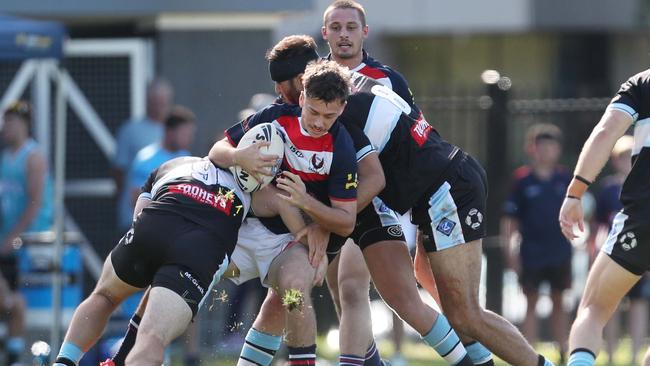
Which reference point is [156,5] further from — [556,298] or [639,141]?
[639,141]

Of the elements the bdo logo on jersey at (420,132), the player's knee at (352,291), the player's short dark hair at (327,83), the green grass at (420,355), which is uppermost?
the player's short dark hair at (327,83)

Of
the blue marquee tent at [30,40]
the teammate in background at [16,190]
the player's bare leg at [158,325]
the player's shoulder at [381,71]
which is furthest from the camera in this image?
the teammate in background at [16,190]

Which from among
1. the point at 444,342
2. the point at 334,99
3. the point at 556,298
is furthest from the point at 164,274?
the point at 556,298

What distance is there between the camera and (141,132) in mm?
12805

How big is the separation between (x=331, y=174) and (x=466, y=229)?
1001 millimetres

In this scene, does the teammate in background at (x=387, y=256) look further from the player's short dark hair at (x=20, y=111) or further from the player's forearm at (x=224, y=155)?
the player's short dark hair at (x=20, y=111)

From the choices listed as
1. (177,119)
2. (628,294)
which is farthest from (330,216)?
(628,294)

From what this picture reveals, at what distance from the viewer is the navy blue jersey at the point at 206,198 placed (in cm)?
706

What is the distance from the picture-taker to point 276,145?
7.14 metres

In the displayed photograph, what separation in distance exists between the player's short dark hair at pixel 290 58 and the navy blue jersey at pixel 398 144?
31 cm

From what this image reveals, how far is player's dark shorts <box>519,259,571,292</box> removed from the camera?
13.0m

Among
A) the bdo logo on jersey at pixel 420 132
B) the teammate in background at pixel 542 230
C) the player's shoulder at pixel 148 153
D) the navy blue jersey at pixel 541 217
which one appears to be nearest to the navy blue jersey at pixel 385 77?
the bdo logo on jersey at pixel 420 132

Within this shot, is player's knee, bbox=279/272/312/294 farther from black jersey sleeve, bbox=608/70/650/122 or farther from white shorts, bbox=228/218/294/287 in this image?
black jersey sleeve, bbox=608/70/650/122

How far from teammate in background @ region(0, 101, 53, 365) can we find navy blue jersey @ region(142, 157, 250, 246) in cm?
490
